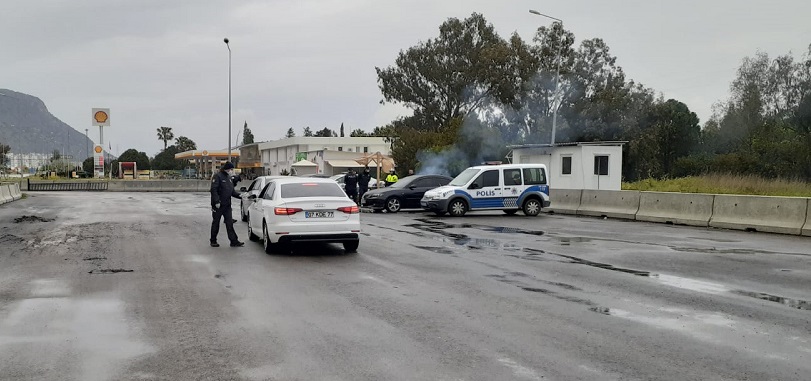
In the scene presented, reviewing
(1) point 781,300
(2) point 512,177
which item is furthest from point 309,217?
(2) point 512,177

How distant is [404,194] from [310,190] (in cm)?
1332

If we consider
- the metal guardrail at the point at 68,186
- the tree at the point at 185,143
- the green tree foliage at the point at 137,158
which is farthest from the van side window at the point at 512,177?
the tree at the point at 185,143

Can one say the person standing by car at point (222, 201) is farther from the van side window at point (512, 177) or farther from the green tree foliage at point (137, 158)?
the green tree foliage at point (137, 158)

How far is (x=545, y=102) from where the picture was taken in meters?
65.8

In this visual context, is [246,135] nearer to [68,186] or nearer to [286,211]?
[68,186]

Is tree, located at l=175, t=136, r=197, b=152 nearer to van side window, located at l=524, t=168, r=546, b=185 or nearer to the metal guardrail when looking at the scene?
the metal guardrail

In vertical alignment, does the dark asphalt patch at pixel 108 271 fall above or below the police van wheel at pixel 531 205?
below

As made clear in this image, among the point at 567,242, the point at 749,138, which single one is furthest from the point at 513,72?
the point at 567,242

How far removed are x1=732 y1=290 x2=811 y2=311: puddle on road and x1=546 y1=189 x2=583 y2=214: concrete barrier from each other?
17152 mm

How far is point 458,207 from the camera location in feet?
79.6

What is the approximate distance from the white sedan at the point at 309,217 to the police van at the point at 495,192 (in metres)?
10.7

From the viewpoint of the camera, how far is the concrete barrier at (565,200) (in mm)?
26391

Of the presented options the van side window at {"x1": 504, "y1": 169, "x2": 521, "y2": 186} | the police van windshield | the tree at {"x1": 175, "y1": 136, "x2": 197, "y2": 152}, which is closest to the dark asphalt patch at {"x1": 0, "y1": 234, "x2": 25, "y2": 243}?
the police van windshield

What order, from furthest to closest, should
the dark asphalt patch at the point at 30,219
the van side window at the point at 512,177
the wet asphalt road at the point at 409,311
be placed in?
1. the van side window at the point at 512,177
2. the dark asphalt patch at the point at 30,219
3. the wet asphalt road at the point at 409,311
